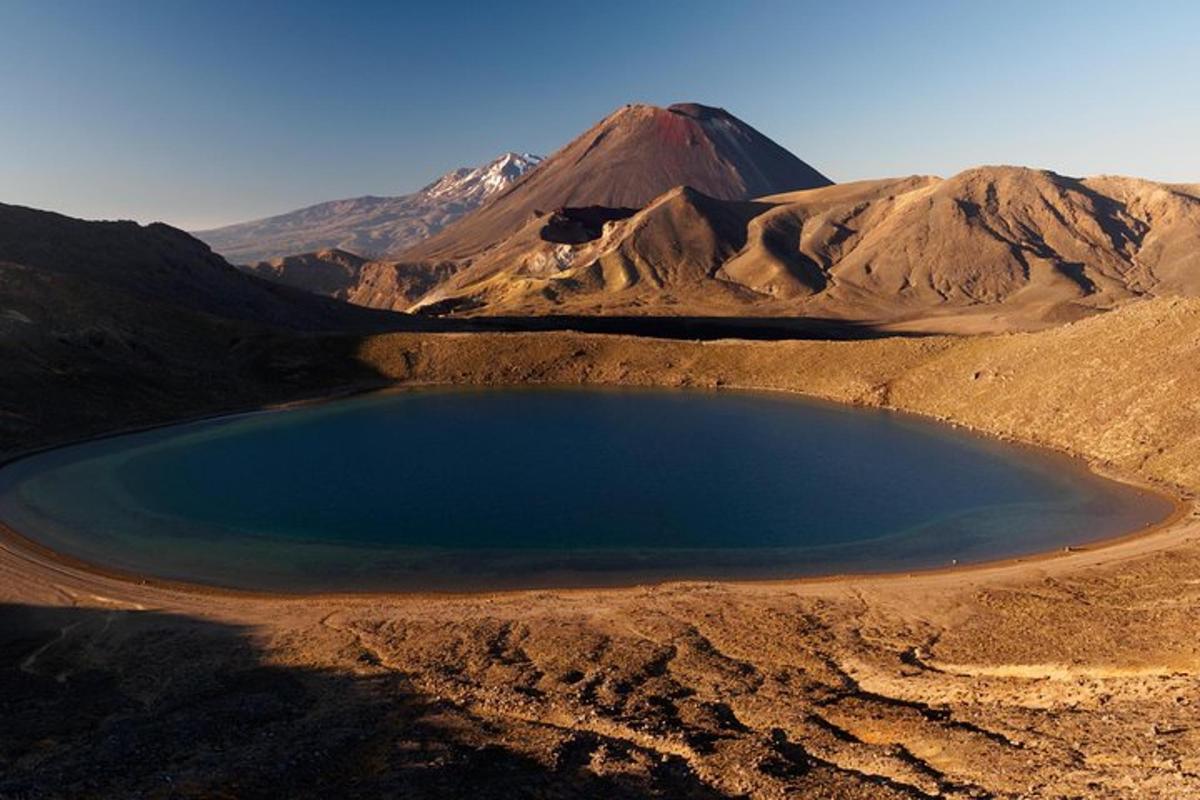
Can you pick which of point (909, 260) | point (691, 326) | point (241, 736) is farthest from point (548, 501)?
point (909, 260)

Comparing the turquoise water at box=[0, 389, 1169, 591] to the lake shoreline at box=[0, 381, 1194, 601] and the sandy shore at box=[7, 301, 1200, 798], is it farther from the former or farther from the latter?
the sandy shore at box=[7, 301, 1200, 798]

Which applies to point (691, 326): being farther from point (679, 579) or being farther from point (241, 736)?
point (241, 736)

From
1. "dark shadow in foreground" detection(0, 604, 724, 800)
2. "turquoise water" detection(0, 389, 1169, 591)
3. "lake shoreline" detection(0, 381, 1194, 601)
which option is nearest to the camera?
"dark shadow in foreground" detection(0, 604, 724, 800)

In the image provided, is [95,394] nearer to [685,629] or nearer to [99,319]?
[99,319]

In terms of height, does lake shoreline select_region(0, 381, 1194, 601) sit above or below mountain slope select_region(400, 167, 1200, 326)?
below

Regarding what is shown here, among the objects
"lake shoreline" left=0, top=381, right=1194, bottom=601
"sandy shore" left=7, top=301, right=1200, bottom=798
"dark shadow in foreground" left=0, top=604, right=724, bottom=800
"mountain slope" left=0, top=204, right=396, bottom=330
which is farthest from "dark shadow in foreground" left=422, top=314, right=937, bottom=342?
"dark shadow in foreground" left=0, top=604, right=724, bottom=800

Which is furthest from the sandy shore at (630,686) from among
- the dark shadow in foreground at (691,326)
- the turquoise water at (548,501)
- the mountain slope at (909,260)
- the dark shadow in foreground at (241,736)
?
→ the mountain slope at (909,260)
